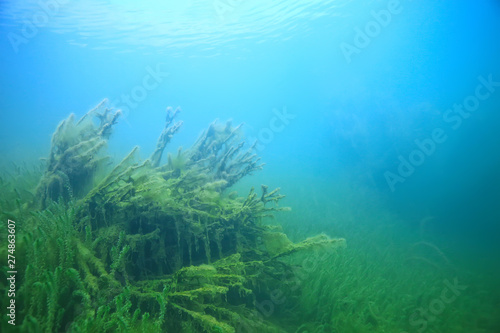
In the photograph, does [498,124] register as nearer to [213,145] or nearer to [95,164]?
[213,145]

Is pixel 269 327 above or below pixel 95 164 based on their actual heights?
below

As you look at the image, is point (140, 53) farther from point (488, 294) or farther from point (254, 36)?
point (488, 294)

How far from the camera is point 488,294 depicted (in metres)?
5.46

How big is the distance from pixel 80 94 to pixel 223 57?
105 metres

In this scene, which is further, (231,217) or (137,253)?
(231,217)

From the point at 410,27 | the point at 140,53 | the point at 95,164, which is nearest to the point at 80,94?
the point at 140,53

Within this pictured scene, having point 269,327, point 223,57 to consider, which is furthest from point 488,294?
point 223,57

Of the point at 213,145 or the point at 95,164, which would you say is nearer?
the point at 95,164

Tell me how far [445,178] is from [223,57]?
1372 inches

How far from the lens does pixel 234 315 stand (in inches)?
91.6

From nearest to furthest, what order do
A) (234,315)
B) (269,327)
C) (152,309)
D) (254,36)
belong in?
(152,309)
(234,315)
(269,327)
(254,36)

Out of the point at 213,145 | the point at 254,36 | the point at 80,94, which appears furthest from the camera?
the point at 80,94

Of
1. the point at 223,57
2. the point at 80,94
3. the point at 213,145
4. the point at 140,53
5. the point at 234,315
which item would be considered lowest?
the point at 234,315

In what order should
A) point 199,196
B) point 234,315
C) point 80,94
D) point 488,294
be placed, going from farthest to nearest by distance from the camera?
1. point 80,94
2. point 488,294
3. point 199,196
4. point 234,315
